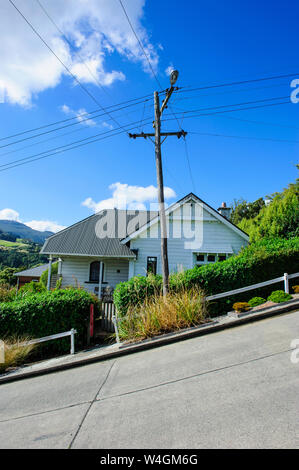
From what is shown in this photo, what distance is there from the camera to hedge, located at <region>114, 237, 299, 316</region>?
8651 millimetres

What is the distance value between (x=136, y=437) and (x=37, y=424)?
1690 mm

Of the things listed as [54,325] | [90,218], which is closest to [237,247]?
[90,218]

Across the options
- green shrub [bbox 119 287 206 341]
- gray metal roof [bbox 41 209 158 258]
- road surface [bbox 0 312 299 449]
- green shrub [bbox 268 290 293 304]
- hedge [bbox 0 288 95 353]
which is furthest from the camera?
gray metal roof [bbox 41 209 158 258]

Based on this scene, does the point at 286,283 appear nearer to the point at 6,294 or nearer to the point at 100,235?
the point at 6,294

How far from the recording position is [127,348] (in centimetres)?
684

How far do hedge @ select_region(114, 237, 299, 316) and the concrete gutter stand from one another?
55.7 inches

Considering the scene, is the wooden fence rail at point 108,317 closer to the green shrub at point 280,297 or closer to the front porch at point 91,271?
the green shrub at point 280,297

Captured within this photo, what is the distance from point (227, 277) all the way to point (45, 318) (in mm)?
6015

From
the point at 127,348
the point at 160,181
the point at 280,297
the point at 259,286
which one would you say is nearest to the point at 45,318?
the point at 127,348

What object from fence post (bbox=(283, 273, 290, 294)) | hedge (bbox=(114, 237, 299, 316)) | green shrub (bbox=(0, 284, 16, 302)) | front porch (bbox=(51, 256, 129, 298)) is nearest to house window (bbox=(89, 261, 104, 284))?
front porch (bbox=(51, 256, 129, 298))

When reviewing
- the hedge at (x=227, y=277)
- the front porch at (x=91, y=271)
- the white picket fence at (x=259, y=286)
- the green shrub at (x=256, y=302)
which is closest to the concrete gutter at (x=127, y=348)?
the green shrub at (x=256, y=302)

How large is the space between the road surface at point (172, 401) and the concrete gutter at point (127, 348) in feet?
1.04

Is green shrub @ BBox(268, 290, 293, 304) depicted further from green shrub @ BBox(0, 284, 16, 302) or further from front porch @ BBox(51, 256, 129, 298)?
front porch @ BBox(51, 256, 129, 298)

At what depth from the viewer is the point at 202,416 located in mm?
3398
